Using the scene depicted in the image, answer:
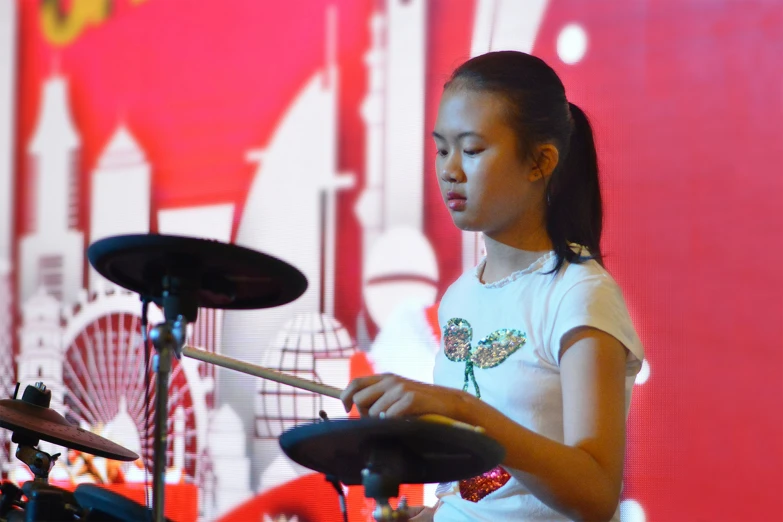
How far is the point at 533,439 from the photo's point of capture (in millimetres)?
1124

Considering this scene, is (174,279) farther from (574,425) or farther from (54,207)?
(54,207)

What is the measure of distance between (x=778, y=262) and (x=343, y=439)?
3.77 ft

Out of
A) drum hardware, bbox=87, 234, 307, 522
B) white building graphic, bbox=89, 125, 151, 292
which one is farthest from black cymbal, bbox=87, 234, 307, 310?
white building graphic, bbox=89, 125, 151, 292

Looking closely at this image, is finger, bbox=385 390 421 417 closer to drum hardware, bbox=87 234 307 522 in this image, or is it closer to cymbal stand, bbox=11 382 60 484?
drum hardware, bbox=87 234 307 522

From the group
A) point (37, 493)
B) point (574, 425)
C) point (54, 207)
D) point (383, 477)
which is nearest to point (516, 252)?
point (574, 425)

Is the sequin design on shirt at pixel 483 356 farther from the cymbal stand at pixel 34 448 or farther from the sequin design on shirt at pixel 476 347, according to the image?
the cymbal stand at pixel 34 448

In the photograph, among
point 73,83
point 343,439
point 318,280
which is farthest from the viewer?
point 73,83

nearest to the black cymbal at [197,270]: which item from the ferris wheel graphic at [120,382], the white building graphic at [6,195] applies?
the ferris wheel graphic at [120,382]

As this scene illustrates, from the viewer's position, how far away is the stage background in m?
1.86

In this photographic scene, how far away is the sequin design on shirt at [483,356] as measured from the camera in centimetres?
127

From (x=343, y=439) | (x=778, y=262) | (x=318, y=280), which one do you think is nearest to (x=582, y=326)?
(x=343, y=439)

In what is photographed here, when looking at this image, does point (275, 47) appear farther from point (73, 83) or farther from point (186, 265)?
point (186, 265)

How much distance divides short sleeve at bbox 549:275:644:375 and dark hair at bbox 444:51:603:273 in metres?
0.06

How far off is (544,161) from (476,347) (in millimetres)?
253
